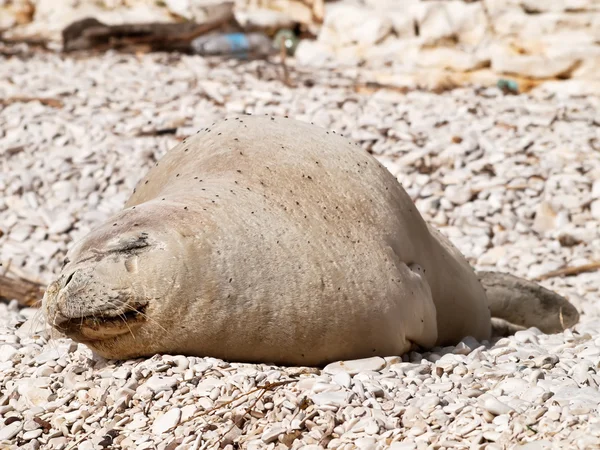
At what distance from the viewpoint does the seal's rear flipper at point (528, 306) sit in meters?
5.42

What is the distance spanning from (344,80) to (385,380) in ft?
23.5

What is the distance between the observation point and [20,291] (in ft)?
18.6

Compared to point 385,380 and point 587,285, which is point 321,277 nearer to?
point 385,380

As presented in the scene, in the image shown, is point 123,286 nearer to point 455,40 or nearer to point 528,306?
point 528,306

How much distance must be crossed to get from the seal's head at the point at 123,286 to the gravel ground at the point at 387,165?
0.63 ft

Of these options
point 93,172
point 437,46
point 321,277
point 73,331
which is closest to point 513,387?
point 321,277

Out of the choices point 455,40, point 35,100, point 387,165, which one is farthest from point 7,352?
point 455,40

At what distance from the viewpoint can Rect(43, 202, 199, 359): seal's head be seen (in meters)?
3.39

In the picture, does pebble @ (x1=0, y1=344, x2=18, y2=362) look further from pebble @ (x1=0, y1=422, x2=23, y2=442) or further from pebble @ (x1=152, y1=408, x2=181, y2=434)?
pebble @ (x1=152, y1=408, x2=181, y2=434)

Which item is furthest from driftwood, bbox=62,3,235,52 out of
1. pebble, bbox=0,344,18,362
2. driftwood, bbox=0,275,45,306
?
pebble, bbox=0,344,18,362

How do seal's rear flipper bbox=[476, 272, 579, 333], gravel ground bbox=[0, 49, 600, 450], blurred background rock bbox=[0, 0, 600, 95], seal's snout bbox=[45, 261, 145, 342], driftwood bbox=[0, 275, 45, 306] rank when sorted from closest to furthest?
gravel ground bbox=[0, 49, 600, 450] < seal's snout bbox=[45, 261, 145, 342] < seal's rear flipper bbox=[476, 272, 579, 333] < driftwood bbox=[0, 275, 45, 306] < blurred background rock bbox=[0, 0, 600, 95]

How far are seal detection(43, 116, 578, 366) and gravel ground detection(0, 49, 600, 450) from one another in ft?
0.49

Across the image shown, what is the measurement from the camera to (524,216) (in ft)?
24.3

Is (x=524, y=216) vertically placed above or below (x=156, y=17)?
below
